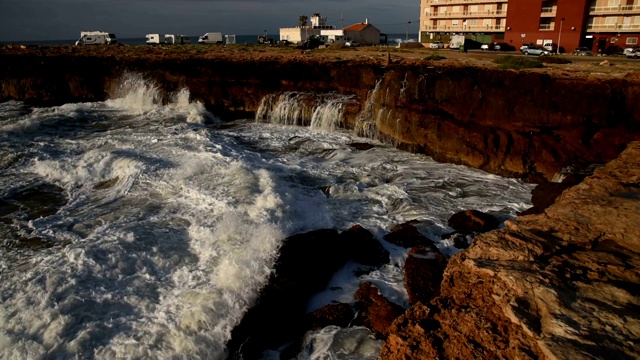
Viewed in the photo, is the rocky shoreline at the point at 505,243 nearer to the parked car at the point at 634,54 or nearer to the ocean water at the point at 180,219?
the ocean water at the point at 180,219

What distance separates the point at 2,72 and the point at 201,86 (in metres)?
18.7

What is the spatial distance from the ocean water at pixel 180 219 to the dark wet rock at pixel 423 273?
32cm

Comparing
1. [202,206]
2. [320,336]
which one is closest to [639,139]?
[320,336]

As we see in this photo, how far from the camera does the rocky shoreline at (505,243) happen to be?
4.55m

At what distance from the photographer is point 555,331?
13.7 feet

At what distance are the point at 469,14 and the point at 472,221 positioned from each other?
180 ft

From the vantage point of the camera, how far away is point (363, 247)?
9547 millimetres

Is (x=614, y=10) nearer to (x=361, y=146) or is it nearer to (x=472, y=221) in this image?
(x=361, y=146)

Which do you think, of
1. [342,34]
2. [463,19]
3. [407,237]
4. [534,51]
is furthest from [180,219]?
[342,34]

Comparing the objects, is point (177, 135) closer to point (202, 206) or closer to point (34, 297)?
point (202, 206)

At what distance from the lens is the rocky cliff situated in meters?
14.9

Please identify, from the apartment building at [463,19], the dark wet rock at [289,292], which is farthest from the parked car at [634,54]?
the dark wet rock at [289,292]

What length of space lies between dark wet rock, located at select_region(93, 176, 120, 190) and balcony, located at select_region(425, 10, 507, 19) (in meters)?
54.3

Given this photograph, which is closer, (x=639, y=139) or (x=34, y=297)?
(x=34, y=297)
